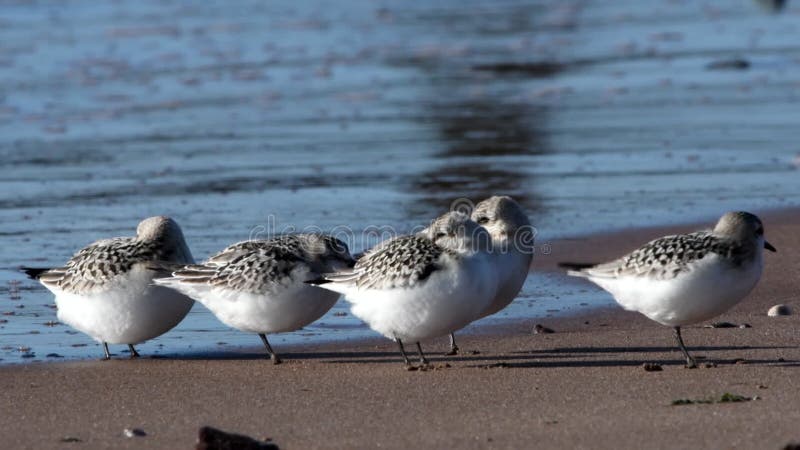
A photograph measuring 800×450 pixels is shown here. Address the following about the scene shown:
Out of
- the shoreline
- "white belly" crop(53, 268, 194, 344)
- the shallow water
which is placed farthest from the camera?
the shallow water

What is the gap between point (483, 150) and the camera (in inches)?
599

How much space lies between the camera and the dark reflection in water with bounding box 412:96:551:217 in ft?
43.2

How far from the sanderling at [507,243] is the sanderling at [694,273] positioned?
0.87 m

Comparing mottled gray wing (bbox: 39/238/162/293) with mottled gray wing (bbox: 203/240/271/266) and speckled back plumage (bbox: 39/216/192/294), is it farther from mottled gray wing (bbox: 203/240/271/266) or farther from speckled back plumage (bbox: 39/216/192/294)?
mottled gray wing (bbox: 203/240/271/266)

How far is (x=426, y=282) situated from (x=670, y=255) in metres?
1.33

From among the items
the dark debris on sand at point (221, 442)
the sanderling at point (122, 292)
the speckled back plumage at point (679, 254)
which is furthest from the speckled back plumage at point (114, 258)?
the speckled back plumage at point (679, 254)

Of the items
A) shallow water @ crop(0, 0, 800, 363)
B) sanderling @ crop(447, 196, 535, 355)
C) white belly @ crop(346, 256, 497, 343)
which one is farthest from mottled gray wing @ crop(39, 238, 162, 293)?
sanderling @ crop(447, 196, 535, 355)

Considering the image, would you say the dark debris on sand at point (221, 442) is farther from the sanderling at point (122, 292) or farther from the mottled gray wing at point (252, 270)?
the sanderling at point (122, 292)

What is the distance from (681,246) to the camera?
7629 mm

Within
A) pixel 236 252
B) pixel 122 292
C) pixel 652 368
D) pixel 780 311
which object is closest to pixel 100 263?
pixel 122 292

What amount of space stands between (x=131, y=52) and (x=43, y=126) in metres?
6.63

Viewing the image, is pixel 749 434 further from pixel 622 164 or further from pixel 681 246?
pixel 622 164

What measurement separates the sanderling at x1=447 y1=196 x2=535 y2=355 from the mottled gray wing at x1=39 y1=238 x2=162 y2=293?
6.31 feet

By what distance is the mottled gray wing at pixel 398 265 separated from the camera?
298 inches
